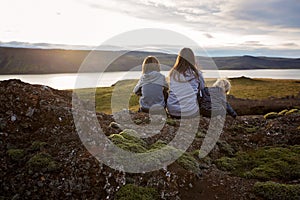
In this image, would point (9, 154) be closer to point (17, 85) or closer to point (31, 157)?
point (31, 157)

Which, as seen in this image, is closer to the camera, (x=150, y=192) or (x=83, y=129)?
(x=150, y=192)

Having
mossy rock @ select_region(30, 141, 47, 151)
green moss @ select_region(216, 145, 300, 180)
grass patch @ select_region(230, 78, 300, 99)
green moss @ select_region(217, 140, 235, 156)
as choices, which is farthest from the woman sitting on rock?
grass patch @ select_region(230, 78, 300, 99)

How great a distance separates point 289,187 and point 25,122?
376 inches

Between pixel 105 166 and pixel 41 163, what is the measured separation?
80.3 inches

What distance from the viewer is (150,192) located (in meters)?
8.78

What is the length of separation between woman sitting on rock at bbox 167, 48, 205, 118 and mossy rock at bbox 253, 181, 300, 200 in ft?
20.0

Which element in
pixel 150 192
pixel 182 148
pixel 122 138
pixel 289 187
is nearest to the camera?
pixel 150 192

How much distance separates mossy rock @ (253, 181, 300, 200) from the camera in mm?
9145

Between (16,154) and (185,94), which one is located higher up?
(185,94)

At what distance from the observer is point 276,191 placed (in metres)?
9.36

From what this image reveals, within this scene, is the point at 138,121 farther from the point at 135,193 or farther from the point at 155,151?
the point at 135,193

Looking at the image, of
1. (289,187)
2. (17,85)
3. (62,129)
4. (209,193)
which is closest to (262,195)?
(289,187)

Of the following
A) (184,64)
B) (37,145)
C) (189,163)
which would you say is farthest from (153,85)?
(37,145)

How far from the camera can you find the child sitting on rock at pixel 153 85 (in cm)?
1591
